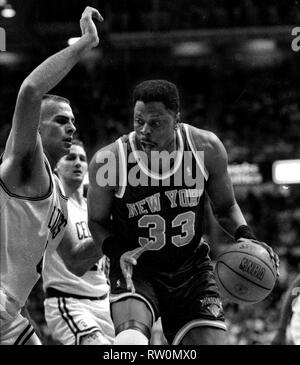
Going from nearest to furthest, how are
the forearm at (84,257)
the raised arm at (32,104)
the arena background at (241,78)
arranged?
the raised arm at (32,104) < the forearm at (84,257) < the arena background at (241,78)

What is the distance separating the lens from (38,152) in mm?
3498

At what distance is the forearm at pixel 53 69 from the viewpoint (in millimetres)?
3299

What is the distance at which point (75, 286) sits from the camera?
483cm

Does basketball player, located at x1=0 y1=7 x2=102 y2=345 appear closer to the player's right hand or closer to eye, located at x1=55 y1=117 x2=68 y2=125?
the player's right hand

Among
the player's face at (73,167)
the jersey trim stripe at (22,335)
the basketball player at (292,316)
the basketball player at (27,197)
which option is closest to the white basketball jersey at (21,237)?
the basketball player at (27,197)

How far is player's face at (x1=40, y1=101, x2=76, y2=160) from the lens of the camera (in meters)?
3.97

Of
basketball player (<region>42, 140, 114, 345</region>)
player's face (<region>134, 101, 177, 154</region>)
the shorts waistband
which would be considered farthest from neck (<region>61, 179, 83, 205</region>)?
player's face (<region>134, 101, 177, 154</region>)

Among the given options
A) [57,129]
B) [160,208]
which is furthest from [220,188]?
[57,129]

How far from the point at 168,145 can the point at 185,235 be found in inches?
19.0

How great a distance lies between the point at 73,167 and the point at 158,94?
1314mm

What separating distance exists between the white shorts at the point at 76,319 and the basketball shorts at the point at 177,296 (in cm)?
89

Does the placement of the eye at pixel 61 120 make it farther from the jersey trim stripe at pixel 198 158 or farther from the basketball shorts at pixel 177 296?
the basketball shorts at pixel 177 296

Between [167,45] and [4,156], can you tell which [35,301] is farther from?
[167,45]
